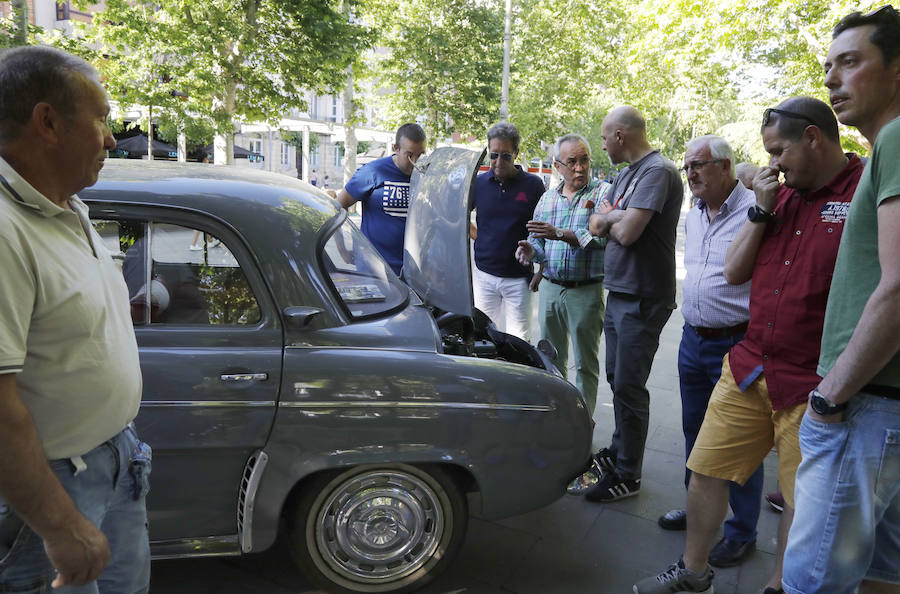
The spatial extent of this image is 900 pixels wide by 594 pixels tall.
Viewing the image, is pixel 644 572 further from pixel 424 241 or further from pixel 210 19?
pixel 210 19

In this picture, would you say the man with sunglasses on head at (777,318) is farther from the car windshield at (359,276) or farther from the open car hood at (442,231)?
the car windshield at (359,276)

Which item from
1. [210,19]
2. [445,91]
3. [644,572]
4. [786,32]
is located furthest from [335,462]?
[445,91]

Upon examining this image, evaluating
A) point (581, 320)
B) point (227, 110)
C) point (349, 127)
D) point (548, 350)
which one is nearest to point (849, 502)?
point (548, 350)

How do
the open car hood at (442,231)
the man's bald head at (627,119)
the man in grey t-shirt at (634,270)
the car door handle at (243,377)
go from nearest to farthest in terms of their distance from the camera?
the car door handle at (243,377), the open car hood at (442,231), the man in grey t-shirt at (634,270), the man's bald head at (627,119)

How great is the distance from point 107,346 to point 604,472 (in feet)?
10.2

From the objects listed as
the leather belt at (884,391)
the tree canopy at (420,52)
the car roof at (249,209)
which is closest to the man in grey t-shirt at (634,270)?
the car roof at (249,209)

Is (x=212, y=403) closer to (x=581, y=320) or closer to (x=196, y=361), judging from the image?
(x=196, y=361)

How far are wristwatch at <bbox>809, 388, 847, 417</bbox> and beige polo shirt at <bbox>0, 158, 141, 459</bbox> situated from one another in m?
1.71

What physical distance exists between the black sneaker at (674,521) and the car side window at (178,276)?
2343mm

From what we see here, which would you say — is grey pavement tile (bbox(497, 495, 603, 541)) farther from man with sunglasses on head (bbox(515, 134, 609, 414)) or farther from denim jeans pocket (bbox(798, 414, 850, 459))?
denim jeans pocket (bbox(798, 414, 850, 459))

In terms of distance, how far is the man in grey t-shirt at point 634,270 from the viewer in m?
3.64

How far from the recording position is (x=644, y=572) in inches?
123

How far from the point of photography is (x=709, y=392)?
3.39 m

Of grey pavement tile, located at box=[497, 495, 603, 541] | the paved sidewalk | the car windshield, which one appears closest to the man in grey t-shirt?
grey pavement tile, located at box=[497, 495, 603, 541]
